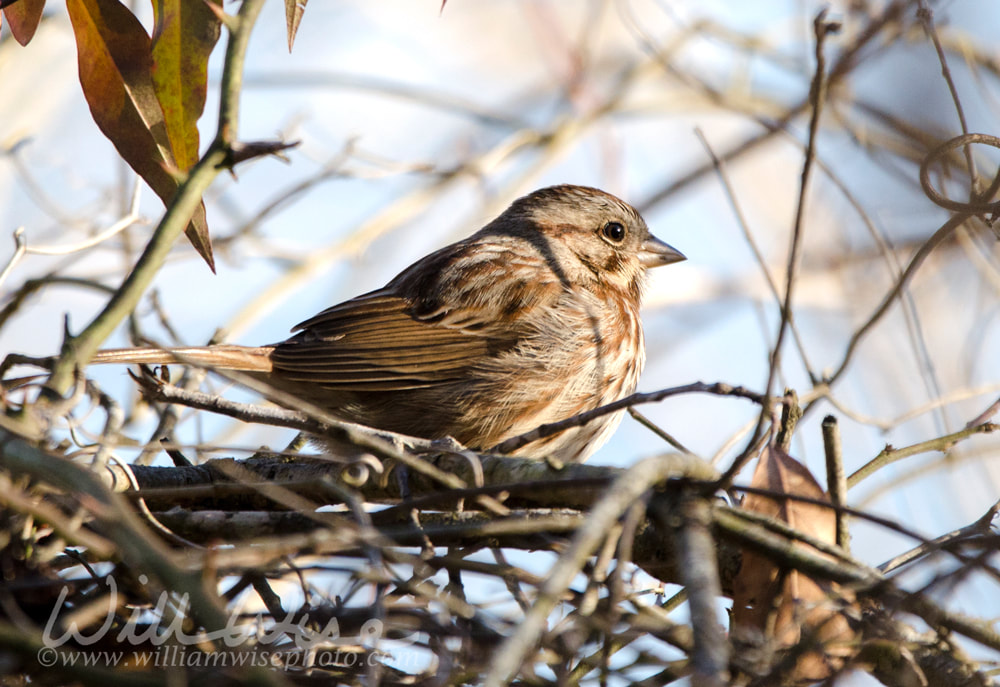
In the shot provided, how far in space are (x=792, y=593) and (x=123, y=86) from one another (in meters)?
1.51

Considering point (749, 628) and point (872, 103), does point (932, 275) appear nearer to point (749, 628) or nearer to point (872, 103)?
point (872, 103)

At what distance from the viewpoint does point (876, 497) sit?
228 centimetres

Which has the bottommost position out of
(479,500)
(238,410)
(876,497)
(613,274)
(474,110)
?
(479,500)

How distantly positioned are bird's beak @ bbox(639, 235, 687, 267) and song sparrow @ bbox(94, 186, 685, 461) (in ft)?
0.81

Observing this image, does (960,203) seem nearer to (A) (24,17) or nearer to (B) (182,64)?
(B) (182,64)

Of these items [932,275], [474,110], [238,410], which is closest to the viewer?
[238,410]

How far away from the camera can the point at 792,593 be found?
1.61 m

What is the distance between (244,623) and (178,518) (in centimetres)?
33

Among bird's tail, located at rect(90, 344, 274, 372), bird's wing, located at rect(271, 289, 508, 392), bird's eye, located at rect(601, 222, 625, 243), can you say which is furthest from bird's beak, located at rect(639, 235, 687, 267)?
bird's tail, located at rect(90, 344, 274, 372)

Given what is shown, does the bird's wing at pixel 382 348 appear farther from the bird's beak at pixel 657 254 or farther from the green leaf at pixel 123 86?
the green leaf at pixel 123 86

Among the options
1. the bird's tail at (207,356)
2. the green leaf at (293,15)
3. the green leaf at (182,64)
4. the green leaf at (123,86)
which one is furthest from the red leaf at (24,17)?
the bird's tail at (207,356)

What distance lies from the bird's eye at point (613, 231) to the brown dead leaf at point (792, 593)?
1885 mm

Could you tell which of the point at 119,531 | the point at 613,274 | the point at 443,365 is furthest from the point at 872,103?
the point at 119,531

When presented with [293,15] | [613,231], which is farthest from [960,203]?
[613,231]
